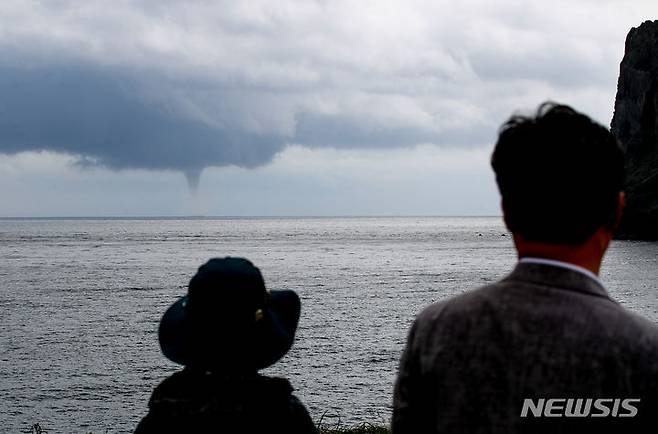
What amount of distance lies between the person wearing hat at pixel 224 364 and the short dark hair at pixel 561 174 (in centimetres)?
130

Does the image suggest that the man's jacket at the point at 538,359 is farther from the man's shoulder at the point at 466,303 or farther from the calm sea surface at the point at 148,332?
the calm sea surface at the point at 148,332

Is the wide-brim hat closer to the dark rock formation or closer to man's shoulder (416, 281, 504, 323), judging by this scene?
man's shoulder (416, 281, 504, 323)

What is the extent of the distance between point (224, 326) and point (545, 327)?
57.4 inches

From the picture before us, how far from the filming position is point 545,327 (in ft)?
6.92

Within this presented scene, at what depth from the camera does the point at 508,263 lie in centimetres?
8788

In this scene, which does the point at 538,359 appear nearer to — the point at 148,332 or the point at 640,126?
the point at 148,332

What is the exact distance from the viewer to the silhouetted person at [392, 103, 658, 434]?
2066 millimetres

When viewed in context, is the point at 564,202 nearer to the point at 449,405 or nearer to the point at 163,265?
the point at 449,405

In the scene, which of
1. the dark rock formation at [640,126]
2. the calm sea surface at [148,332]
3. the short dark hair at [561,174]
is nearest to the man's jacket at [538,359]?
the short dark hair at [561,174]

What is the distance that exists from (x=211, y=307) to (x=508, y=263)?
87198mm

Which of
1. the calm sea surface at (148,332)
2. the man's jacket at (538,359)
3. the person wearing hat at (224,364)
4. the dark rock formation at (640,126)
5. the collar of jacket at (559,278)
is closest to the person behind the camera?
the man's jacket at (538,359)

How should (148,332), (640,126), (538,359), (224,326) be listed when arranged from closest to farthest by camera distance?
1. (538,359)
2. (224,326)
3. (148,332)
4. (640,126)

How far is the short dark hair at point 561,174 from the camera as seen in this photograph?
7.18ft

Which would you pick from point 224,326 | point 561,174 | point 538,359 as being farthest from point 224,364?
point 561,174
